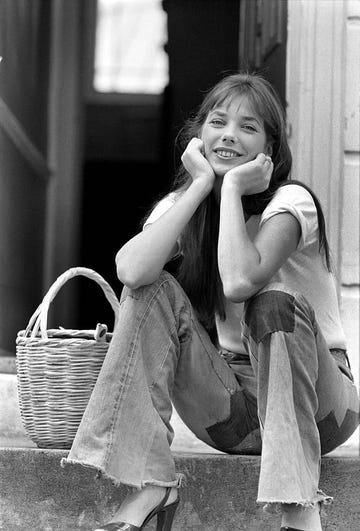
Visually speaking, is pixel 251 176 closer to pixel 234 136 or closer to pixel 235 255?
pixel 234 136

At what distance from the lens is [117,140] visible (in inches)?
378

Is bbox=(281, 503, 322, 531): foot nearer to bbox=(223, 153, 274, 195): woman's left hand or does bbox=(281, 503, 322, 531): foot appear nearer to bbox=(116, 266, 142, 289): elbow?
bbox=(116, 266, 142, 289): elbow

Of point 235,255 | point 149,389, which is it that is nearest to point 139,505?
point 149,389

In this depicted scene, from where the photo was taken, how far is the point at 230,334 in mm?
2361

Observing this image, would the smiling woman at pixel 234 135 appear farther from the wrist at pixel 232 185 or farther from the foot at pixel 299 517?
the foot at pixel 299 517

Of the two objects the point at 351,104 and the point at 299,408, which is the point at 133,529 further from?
the point at 351,104

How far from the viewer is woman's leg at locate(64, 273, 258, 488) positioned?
192 cm

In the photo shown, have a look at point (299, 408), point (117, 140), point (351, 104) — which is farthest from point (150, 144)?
point (299, 408)

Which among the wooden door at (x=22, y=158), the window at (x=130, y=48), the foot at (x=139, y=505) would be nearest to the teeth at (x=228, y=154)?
the foot at (x=139, y=505)

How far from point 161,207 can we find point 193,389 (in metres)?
0.51

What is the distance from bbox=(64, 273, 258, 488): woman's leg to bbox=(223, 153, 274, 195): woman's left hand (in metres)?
0.30

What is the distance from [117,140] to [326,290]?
24.7ft

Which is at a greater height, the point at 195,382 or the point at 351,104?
the point at 351,104

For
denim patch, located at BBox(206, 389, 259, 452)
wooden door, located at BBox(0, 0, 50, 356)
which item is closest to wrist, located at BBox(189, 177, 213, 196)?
denim patch, located at BBox(206, 389, 259, 452)
